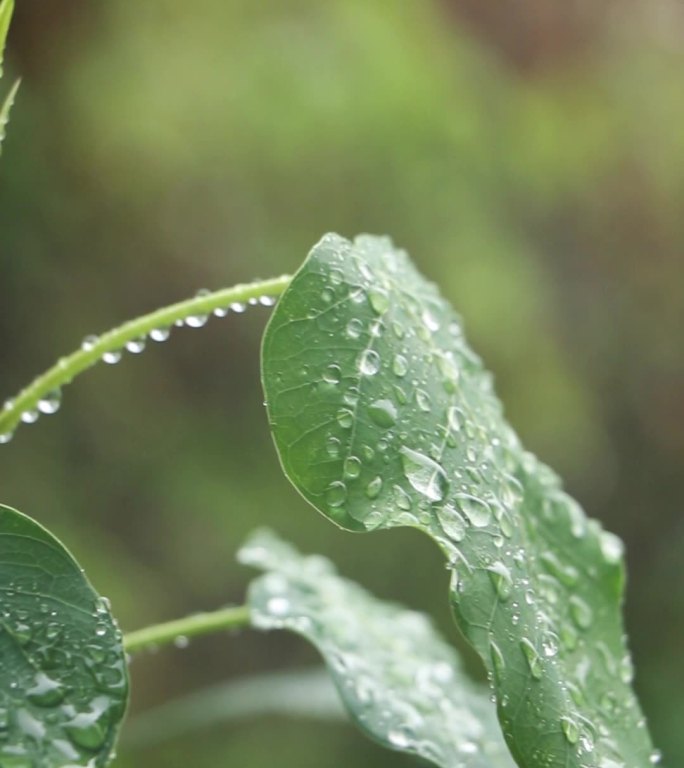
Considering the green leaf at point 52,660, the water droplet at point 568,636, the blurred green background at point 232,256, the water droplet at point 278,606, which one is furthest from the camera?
the blurred green background at point 232,256

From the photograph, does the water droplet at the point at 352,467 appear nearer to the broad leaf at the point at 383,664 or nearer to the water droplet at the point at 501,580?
the water droplet at the point at 501,580

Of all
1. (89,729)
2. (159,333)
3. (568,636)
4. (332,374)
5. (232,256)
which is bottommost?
(89,729)

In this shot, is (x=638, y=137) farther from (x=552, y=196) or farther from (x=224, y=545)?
(x=224, y=545)

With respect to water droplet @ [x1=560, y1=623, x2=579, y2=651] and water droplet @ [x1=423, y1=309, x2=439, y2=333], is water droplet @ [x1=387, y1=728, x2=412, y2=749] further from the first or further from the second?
water droplet @ [x1=423, y1=309, x2=439, y2=333]

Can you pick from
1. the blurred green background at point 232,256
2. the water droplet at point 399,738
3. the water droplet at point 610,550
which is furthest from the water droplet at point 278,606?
the blurred green background at point 232,256

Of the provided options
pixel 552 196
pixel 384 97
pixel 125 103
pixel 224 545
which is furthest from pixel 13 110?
pixel 552 196

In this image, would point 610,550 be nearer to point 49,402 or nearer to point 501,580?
point 501,580

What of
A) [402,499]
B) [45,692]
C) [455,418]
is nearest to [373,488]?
[402,499]
